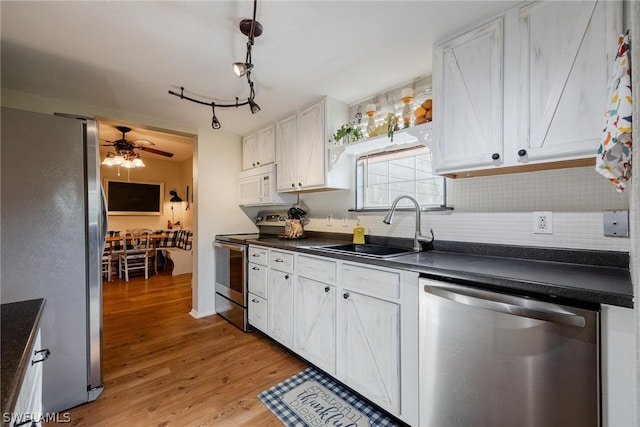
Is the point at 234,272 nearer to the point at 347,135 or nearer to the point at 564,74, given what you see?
the point at 347,135

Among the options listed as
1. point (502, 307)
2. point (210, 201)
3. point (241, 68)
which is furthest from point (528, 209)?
point (210, 201)

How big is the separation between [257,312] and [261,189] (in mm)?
1331

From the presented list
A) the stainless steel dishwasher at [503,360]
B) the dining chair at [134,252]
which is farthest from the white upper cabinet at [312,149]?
the dining chair at [134,252]

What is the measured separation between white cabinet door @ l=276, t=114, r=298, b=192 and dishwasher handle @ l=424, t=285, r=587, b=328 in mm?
1798

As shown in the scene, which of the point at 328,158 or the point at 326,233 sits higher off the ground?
the point at 328,158

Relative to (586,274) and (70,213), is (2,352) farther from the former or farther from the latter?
(586,274)

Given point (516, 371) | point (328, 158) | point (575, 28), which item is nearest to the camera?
point (516, 371)

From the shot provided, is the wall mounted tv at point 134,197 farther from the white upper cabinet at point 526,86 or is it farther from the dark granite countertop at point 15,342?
the white upper cabinet at point 526,86

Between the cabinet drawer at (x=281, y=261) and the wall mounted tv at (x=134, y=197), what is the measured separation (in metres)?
4.69

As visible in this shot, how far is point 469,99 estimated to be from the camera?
1.52 m

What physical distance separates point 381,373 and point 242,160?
2.91 meters

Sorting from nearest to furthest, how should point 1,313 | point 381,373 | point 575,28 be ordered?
point 1,313 → point 575,28 → point 381,373

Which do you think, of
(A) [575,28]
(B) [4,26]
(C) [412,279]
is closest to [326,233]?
(C) [412,279]

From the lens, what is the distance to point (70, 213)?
1.64 meters
